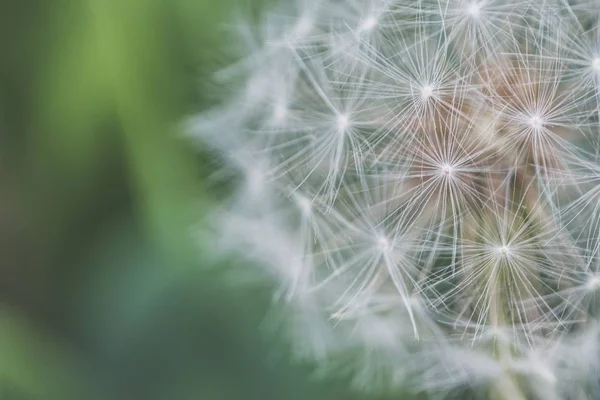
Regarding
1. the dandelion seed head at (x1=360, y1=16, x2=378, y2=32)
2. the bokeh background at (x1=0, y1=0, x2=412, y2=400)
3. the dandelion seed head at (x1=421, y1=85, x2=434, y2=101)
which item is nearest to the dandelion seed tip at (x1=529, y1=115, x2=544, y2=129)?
the dandelion seed head at (x1=421, y1=85, x2=434, y2=101)

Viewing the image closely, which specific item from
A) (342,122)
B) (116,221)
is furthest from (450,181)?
(116,221)

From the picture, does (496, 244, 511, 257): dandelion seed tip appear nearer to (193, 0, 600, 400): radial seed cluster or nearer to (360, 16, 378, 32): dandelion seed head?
(193, 0, 600, 400): radial seed cluster

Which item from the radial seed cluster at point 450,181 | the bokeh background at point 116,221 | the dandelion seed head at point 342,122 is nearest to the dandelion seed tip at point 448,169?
the radial seed cluster at point 450,181

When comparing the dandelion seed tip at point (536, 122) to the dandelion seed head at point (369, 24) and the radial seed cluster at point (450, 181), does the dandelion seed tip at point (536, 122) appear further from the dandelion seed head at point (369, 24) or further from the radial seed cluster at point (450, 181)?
the dandelion seed head at point (369, 24)

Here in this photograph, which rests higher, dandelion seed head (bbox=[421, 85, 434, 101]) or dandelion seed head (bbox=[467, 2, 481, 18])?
dandelion seed head (bbox=[467, 2, 481, 18])

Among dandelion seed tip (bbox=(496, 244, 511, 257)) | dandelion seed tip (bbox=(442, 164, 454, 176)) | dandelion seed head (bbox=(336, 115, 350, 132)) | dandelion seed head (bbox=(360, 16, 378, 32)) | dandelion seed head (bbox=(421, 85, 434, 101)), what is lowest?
dandelion seed tip (bbox=(496, 244, 511, 257))

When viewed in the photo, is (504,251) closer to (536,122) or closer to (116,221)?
(536,122)
